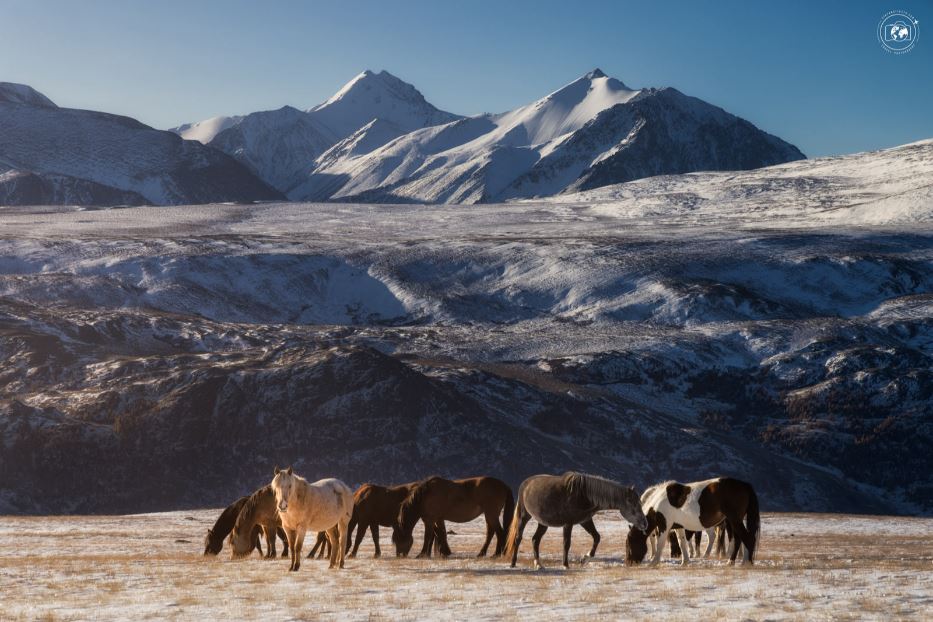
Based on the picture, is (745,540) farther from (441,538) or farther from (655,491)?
(441,538)

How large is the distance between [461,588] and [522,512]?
19.1ft

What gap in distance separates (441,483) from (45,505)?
6193cm

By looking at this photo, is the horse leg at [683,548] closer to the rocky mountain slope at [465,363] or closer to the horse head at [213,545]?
the horse head at [213,545]

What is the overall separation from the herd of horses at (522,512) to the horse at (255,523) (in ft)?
0.09

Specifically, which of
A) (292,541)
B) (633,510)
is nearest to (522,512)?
(633,510)

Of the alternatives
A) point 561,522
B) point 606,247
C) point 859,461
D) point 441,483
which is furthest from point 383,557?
point 606,247

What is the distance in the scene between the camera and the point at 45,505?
84.8 m

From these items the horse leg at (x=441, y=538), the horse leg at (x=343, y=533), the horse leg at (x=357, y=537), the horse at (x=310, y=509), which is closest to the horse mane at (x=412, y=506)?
the horse leg at (x=441, y=538)

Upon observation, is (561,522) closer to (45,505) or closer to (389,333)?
(45,505)

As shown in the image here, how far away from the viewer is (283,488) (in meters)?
26.4

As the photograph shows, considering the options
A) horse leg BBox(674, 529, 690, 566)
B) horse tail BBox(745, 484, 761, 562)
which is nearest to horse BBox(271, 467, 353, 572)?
horse leg BBox(674, 529, 690, 566)

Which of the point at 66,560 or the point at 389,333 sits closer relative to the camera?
the point at 66,560

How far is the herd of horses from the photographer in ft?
90.5

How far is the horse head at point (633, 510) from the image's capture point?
1092 inches
